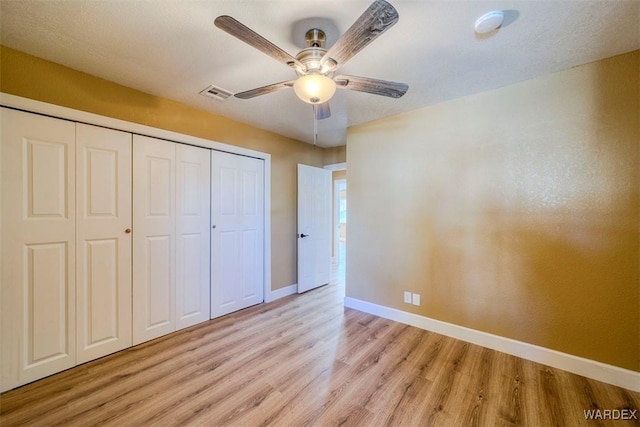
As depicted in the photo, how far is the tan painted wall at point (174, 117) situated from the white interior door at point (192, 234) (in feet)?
1.05

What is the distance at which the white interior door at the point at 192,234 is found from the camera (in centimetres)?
261

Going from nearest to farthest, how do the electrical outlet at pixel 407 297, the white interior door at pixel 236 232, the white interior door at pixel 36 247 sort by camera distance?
the white interior door at pixel 36 247 < the electrical outlet at pixel 407 297 < the white interior door at pixel 236 232

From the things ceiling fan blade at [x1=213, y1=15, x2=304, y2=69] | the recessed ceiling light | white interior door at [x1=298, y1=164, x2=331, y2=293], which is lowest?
white interior door at [x1=298, y1=164, x2=331, y2=293]

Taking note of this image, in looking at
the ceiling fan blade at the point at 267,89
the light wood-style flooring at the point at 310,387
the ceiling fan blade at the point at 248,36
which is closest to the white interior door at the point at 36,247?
the light wood-style flooring at the point at 310,387

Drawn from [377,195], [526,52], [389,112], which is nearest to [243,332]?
[377,195]

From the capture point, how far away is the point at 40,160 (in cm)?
183

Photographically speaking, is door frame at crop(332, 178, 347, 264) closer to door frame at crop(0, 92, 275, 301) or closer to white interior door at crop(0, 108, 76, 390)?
door frame at crop(0, 92, 275, 301)

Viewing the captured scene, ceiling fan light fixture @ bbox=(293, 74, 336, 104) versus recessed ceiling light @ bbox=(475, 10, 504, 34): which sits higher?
recessed ceiling light @ bbox=(475, 10, 504, 34)

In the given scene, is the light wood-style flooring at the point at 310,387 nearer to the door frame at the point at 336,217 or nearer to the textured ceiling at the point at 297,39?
the textured ceiling at the point at 297,39

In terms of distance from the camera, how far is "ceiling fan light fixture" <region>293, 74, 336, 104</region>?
1.41m

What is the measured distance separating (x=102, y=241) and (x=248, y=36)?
209 centimetres

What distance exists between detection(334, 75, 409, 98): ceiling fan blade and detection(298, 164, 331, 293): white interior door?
7.43 feet

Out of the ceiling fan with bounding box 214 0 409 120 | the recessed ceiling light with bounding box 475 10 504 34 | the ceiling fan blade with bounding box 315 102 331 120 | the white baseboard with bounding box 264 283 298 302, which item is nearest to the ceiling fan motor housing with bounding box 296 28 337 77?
the ceiling fan with bounding box 214 0 409 120

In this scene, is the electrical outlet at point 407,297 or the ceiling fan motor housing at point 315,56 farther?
the electrical outlet at point 407,297
